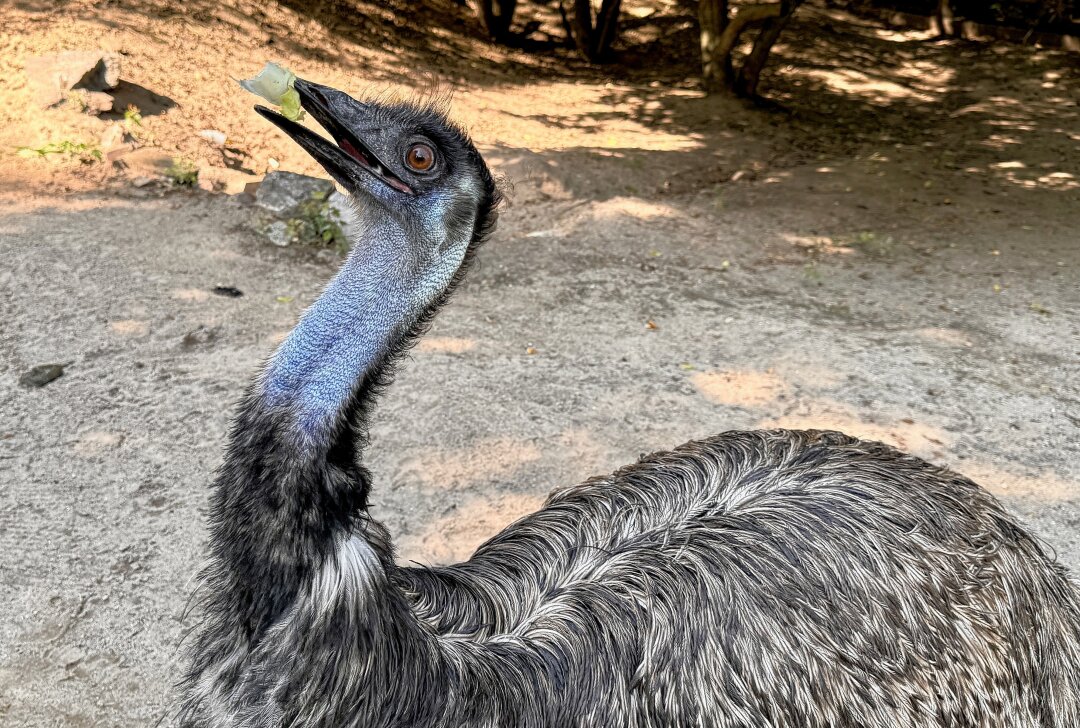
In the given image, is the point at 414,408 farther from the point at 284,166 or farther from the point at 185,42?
the point at 185,42

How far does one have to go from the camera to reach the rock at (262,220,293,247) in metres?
6.31

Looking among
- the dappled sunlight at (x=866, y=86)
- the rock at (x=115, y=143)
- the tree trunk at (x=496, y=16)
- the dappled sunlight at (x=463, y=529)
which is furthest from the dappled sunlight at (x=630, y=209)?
the tree trunk at (x=496, y=16)

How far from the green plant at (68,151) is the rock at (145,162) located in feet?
0.49

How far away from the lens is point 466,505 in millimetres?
3941

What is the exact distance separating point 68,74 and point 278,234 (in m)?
2.44

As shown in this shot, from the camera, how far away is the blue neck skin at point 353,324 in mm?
1687

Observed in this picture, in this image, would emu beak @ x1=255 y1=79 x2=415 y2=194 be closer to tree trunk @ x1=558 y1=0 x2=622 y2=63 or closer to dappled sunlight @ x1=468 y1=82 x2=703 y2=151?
dappled sunlight @ x1=468 y1=82 x2=703 y2=151

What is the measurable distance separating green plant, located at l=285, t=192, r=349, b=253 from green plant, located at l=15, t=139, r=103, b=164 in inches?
70.5

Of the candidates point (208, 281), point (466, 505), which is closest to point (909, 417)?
point (466, 505)

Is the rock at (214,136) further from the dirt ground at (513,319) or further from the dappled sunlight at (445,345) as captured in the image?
the dappled sunlight at (445,345)

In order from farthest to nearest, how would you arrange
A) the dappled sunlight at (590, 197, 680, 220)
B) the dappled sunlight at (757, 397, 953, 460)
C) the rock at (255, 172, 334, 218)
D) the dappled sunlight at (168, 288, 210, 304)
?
the dappled sunlight at (590, 197, 680, 220)
the rock at (255, 172, 334, 218)
the dappled sunlight at (168, 288, 210, 304)
the dappled sunlight at (757, 397, 953, 460)

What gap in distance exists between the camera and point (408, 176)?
6.35ft

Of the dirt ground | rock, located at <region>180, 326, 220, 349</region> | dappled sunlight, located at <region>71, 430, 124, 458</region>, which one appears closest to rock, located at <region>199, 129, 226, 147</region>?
the dirt ground

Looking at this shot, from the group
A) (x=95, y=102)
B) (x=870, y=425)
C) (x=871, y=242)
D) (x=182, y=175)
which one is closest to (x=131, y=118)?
(x=95, y=102)
